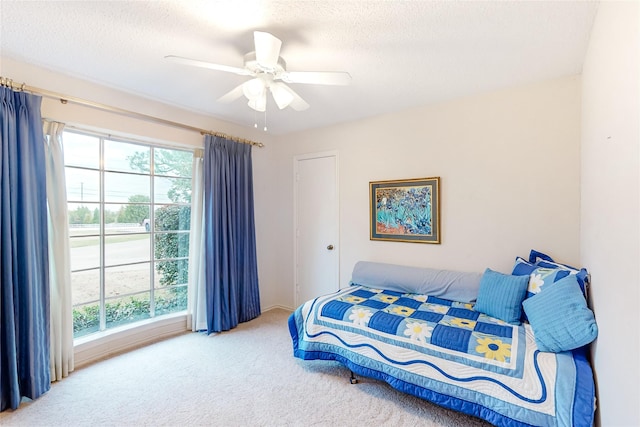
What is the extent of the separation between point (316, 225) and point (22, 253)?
104 inches

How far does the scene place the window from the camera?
Answer: 8.46ft

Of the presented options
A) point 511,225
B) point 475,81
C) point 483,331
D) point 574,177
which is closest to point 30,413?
point 483,331

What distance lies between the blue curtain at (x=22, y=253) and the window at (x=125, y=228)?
0.39 m

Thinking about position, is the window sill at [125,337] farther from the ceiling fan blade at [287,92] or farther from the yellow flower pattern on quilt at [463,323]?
the yellow flower pattern on quilt at [463,323]

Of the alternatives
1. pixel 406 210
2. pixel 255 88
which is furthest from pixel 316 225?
pixel 255 88

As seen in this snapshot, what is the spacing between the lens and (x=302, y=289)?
3.91 metres

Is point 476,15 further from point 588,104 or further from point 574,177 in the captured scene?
point 574,177

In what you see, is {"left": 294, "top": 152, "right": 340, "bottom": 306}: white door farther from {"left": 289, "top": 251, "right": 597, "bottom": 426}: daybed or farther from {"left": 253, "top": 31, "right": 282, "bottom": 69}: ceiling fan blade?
{"left": 253, "top": 31, "right": 282, "bottom": 69}: ceiling fan blade

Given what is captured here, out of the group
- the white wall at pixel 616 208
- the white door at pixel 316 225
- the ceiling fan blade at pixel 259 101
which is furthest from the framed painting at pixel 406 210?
the ceiling fan blade at pixel 259 101

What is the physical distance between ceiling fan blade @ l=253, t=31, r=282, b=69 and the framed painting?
6.15 ft

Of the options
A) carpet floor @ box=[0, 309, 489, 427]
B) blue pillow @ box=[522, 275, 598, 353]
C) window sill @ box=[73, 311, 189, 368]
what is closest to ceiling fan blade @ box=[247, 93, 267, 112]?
carpet floor @ box=[0, 309, 489, 427]

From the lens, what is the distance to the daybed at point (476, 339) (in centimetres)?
153

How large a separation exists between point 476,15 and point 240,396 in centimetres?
281

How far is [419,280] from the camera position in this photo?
280 centimetres
